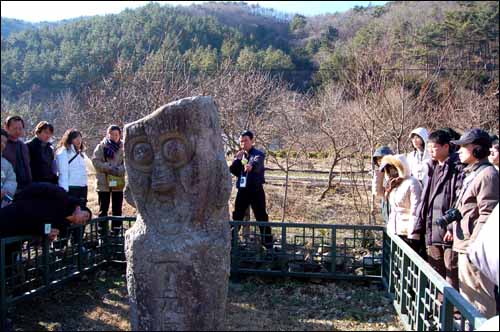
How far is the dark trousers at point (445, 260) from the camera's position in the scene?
4.20m

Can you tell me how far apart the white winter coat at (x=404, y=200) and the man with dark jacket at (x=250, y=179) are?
1553mm

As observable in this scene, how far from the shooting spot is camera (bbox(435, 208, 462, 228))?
4.00 meters

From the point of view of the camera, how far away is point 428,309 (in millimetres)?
3559

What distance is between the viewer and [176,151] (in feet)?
11.1

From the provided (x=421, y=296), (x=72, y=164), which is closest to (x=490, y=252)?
(x=421, y=296)

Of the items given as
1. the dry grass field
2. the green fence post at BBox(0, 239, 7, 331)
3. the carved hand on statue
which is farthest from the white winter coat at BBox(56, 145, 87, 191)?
the green fence post at BBox(0, 239, 7, 331)

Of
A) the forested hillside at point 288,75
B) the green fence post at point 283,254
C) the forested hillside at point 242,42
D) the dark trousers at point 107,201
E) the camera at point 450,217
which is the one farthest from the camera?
the forested hillside at point 242,42

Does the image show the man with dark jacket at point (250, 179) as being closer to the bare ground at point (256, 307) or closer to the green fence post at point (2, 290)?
the bare ground at point (256, 307)

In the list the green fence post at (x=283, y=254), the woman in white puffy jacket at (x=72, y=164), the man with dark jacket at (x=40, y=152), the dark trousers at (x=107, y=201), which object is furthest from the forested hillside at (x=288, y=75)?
the man with dark jacket at (x=40, y=152)

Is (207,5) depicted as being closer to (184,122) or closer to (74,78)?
(74,78)

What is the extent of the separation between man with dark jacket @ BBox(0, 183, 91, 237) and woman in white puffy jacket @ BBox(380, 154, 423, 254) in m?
3.29

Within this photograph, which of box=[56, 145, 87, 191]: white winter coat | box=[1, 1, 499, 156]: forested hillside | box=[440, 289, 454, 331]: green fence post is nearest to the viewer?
box=[440, 289, 454, 331]: green fence post

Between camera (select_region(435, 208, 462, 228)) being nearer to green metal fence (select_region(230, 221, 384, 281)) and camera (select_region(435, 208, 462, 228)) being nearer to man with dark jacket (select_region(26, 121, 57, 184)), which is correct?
green metal fence (select_region(230, 221, 384, 281))

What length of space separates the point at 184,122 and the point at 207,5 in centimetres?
5607
